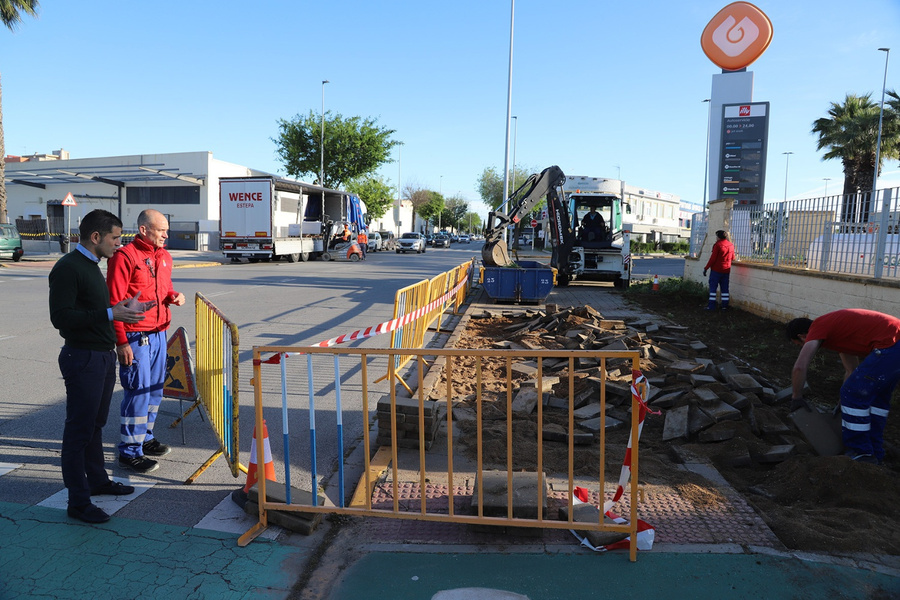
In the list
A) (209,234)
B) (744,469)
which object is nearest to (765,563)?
(744,469)

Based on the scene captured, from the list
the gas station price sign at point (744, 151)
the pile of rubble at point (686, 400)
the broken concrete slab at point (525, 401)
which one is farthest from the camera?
the gas station price sign at point (744, 151)

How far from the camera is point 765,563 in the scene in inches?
131

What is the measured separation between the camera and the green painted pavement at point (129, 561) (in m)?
3.05

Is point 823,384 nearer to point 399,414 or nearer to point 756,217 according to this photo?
point 399,414

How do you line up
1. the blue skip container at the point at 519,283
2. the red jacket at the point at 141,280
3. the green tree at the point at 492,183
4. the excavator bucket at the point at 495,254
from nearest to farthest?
the red jacket at the point at 141,280, the blue skip container at the point at 519,283, the excavator bucket at the point at 495,254, the green tree at the point at 492,183

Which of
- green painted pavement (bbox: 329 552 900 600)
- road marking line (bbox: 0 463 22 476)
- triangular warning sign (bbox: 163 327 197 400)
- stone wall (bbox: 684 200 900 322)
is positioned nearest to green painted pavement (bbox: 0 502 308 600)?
green painted pavement (bbox: 329 552 900 600)

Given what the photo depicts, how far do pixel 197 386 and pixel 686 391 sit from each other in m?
4.86

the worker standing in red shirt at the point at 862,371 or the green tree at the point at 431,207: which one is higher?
the green tree at the point at 431,207

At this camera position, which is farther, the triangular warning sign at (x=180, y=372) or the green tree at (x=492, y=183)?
the green tree at (x=492, y=183)

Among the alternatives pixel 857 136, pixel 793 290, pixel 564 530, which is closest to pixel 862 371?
pixel 564 530

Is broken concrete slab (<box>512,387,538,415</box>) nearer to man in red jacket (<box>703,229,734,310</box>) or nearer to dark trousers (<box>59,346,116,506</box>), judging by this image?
dark trousers (<box>59,346,116,506</box>)

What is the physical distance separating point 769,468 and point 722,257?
364 inches

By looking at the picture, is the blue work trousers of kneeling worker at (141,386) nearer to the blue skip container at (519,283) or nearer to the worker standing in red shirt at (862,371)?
the worker standing in red shirt at (862,371)

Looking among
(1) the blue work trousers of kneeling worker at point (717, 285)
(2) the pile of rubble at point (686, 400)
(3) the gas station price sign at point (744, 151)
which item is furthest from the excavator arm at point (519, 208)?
(2) the pile of rubble at point (686, 400)
